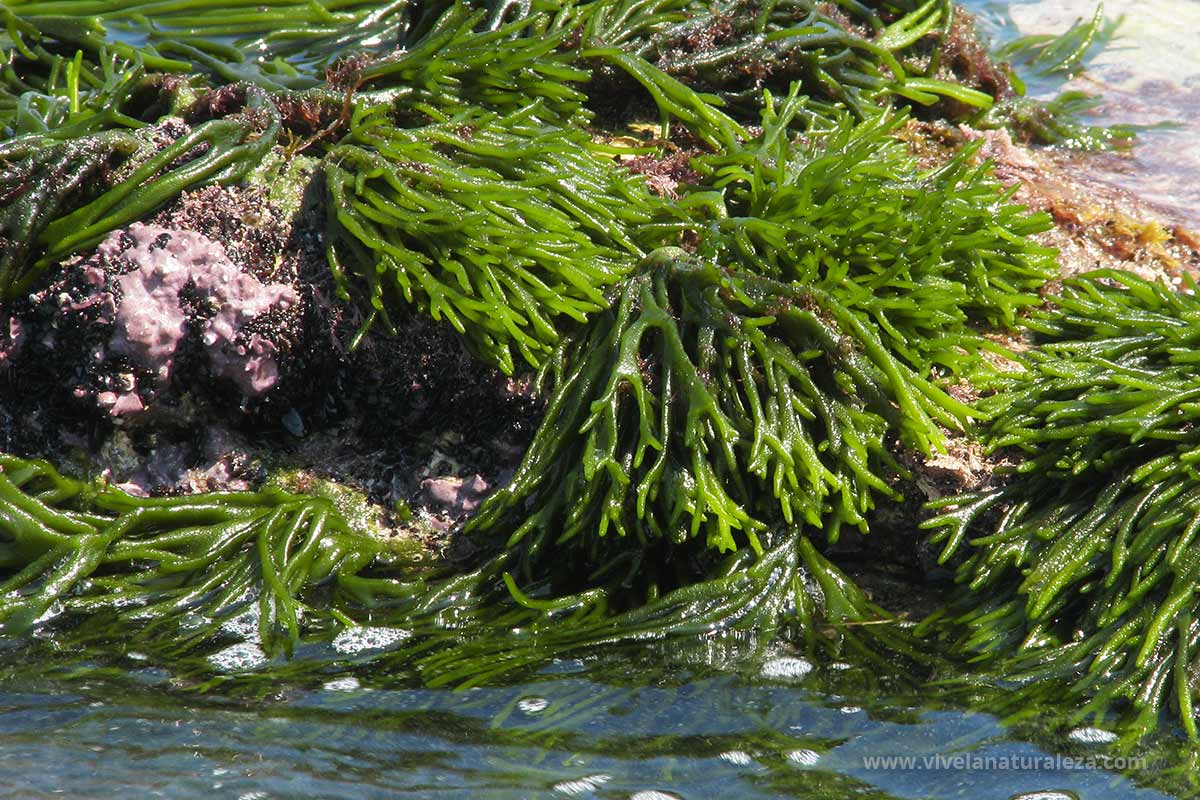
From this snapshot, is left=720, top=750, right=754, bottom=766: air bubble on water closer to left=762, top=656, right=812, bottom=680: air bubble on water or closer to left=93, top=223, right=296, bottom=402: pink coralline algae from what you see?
left=762, top=656, right=812, bottom=680: air bubble on water

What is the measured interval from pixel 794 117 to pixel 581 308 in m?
1.58

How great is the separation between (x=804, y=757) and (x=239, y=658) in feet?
5.03

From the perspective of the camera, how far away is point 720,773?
2.83 m

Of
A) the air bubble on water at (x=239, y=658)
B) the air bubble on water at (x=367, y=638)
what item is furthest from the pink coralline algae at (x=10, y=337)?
the air bubble on water at (x=367, y=638)

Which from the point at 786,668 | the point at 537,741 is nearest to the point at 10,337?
the point at 537,741

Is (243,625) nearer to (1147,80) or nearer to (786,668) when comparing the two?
(786,668)

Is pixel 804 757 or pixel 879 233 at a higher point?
pixel 879 233

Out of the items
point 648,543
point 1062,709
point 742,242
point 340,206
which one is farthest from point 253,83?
point 1062,709

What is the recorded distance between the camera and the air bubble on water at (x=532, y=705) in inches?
121

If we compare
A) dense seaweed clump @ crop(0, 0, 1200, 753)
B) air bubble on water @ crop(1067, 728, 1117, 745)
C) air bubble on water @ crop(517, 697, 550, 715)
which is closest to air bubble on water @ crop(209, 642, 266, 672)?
dense seaweed clump @ crop(0, 0, 1200, 753)

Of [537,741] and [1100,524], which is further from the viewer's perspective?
[1100,524]

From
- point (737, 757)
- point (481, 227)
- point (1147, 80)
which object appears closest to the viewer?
point (737, 757)

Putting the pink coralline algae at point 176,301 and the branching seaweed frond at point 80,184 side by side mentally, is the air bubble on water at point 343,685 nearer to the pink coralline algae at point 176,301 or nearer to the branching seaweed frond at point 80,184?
the pink coralline algae at point 176,301

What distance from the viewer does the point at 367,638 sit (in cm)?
345
